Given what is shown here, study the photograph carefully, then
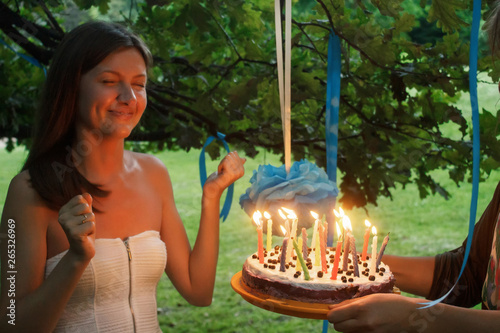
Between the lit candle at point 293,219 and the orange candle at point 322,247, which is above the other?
the lit candle at point 293,219

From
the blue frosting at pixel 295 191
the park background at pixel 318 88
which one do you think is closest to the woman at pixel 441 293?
the blue frosting at pixel 295 191

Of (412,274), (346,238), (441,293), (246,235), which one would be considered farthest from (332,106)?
(246,235)

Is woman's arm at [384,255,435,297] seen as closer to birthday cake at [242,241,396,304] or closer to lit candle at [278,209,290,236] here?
birthday cake at [242,241,396,304]

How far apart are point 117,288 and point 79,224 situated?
40cm

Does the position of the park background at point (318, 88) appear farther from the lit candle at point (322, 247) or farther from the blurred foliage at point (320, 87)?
the lit candle at point (322, 247)

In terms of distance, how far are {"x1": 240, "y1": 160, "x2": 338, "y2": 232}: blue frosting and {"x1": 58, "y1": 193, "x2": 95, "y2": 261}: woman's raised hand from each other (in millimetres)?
530

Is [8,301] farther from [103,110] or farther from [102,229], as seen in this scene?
[103,110]

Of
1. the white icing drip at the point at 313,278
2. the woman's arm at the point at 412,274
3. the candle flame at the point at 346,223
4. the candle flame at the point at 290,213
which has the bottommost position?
the woman's arm at the point at 412,274

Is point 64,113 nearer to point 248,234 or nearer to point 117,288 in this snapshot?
point 117,288

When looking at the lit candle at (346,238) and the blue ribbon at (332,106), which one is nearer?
the lit candle at (346,238)

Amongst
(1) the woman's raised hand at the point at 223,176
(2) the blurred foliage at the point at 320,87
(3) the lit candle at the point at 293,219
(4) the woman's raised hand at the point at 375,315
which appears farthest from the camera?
(2) the blurred foliage at the point at 320,87

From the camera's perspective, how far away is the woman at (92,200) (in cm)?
175

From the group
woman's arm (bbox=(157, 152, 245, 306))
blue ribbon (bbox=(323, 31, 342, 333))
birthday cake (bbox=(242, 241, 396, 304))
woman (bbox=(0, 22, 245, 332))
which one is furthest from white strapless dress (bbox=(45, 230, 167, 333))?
blue ribbon (bbox=(323, 31, 342, 333))

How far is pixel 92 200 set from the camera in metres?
1.89
